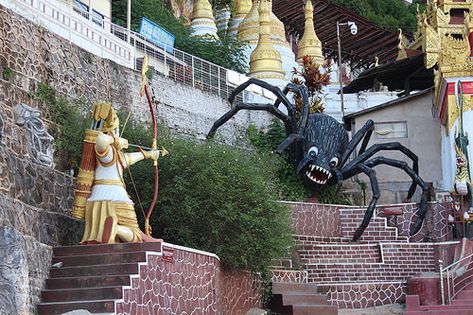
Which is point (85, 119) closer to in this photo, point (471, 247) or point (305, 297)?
point (305, 297)

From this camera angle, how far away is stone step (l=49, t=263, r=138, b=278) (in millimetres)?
14562

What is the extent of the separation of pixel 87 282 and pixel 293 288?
651cm

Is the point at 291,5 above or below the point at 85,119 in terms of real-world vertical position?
above

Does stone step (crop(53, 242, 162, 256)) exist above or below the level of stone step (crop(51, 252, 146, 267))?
above

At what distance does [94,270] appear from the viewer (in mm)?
14695

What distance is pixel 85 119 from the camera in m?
19.2

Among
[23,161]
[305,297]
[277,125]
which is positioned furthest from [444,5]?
[23,161]

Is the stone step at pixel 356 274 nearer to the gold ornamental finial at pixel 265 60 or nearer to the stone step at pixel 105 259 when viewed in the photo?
the stone step at pixel 105 259

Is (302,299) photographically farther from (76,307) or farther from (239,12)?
(239,12)

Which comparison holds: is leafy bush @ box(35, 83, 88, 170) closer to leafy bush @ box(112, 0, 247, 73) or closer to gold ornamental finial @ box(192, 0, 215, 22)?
leafy bush @ box(112, 0, 247, 73)

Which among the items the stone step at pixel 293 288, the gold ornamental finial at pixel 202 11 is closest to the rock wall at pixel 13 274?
the stone step at pixel 293 288

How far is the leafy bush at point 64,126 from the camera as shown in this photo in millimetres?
18422

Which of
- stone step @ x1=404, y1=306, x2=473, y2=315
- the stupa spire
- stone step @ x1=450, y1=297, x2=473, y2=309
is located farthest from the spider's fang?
the stupa spire

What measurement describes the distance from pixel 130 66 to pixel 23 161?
933cm
